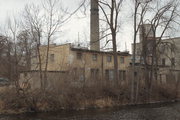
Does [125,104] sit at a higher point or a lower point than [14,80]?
lower

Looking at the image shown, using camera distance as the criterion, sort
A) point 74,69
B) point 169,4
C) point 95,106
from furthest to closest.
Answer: point 169,4 → point 74,69 → point 95,106

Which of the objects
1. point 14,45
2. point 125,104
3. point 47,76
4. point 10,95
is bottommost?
point 125,104

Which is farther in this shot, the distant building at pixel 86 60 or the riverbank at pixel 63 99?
the distant building at pixel 86 60

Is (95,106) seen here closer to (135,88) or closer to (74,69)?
(74,69)

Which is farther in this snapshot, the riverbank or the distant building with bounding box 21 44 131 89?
the distant building with bounding box 21 44 131 89

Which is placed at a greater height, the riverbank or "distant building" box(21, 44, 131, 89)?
"distant building" box(21, 44, 131, 89)

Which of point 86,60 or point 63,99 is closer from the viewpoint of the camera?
point 63,99

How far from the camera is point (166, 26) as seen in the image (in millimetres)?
33406

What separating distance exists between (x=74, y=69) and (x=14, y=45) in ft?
23.9

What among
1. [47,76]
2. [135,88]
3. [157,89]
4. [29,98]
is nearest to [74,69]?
[47,76]

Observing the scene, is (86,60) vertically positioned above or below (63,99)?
above

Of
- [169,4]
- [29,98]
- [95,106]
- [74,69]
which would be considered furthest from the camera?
[169,4]

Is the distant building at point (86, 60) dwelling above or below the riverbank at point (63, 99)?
above

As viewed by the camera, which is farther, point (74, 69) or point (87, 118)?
point (74, 69)
